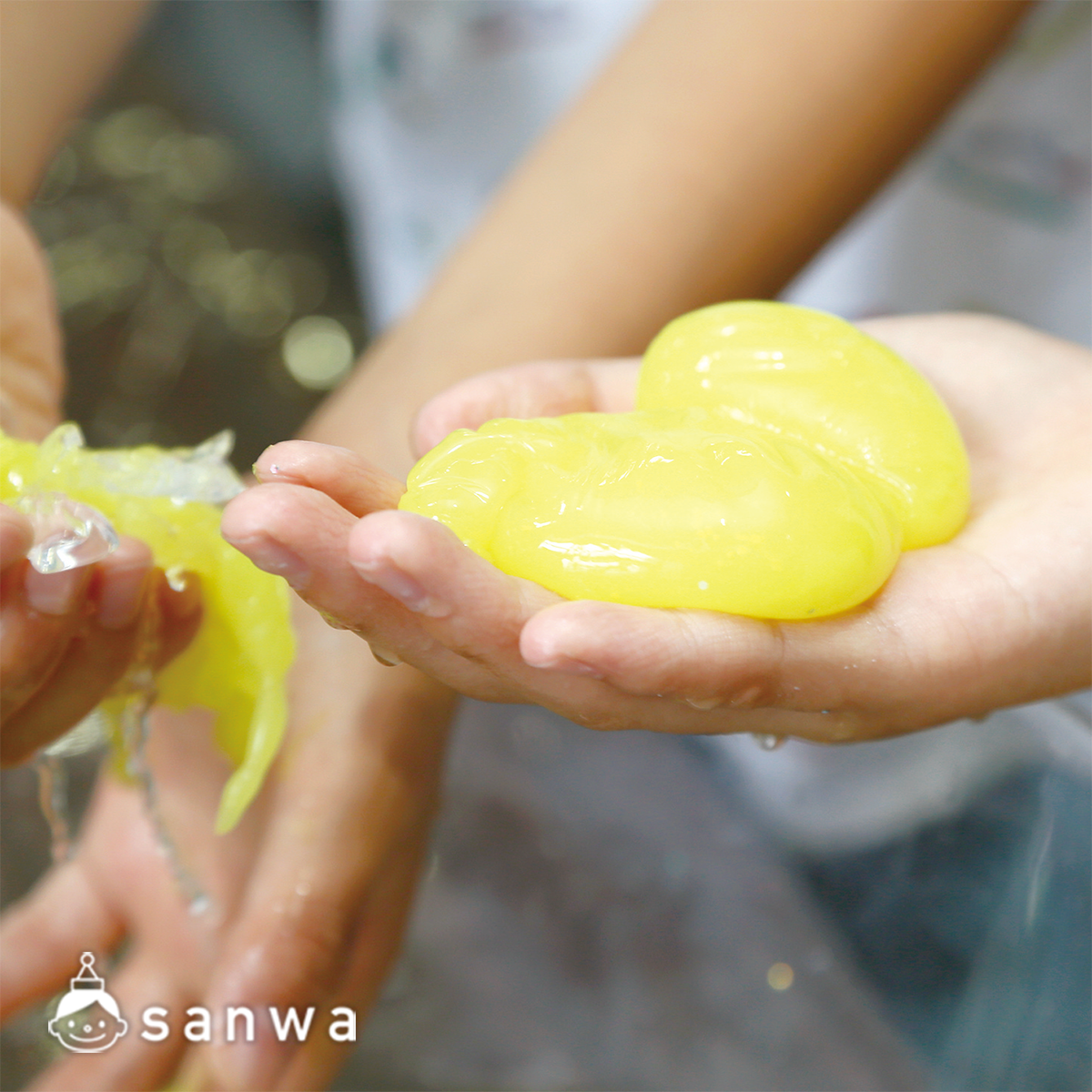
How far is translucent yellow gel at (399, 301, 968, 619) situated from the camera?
0.47 metres

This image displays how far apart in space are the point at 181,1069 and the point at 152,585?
1.14ft

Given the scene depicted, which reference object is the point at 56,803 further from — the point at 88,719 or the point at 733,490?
the point at 733,490

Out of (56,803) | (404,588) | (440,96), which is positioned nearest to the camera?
(404,588)

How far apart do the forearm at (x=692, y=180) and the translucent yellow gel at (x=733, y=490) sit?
274 mm

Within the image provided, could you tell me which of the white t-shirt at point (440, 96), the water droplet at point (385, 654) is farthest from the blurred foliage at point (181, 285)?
the water droplet at point (385, 654)

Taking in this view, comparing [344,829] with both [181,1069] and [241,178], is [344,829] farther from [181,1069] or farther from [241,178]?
[241,178]

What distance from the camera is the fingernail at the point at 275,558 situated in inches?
15.4

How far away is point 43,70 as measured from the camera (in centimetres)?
88

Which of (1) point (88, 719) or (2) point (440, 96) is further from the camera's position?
(2) point (440, 96)

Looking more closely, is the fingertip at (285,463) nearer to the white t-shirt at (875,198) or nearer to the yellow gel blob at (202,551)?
the yellow gel blob at (202,551)

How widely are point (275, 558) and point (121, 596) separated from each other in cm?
18

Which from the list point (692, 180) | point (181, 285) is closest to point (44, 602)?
point (692, 180)

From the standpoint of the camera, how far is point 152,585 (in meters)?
0.57

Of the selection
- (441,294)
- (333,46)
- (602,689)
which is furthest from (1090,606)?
(333,46)
